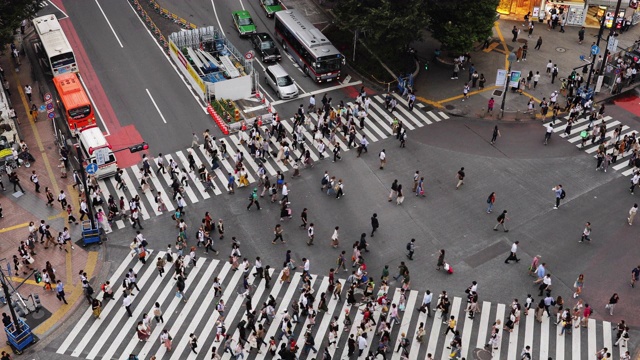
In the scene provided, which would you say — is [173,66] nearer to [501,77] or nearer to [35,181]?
[35,181]

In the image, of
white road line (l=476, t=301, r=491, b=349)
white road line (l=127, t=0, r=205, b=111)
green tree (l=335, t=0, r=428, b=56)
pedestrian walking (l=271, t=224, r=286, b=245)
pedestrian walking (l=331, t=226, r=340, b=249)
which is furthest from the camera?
white road line (l=127, t=0, r=205, b=111)

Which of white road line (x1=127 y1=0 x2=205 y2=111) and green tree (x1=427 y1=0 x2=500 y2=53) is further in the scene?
white road line (x1=127 y1=0 x2=205 y2=111)

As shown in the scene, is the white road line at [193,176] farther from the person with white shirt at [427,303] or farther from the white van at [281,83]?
the person with white shirt at [427,303]

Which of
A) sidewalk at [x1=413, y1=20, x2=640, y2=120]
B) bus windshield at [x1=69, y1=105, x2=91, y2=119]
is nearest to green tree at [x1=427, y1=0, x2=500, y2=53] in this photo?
sidewalk at [x1=413, y1=20, x2=640, y2=120]

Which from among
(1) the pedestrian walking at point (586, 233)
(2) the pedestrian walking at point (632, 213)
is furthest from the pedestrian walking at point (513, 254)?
(2) the pedestrian walking at point (632, 213)

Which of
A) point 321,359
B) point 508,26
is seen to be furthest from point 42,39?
point 508,26

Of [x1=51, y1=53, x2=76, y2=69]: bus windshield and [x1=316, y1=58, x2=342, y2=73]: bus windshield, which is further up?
[x1=51, y1=53, x2=76, y2=69]: bus windshield

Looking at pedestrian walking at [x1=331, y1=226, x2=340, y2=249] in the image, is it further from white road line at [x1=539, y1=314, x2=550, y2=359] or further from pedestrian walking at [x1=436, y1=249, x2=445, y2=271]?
white road line at [x1=539, y1=314, x2=550, y2=359]

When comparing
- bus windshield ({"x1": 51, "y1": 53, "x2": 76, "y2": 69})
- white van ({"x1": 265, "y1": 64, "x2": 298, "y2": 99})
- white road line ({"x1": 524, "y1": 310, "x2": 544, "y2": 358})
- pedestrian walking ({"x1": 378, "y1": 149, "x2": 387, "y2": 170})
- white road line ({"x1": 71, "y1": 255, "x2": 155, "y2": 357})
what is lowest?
white road line ({"x1": 524, "y1": 310, "x2": 544, "y2": 358})
